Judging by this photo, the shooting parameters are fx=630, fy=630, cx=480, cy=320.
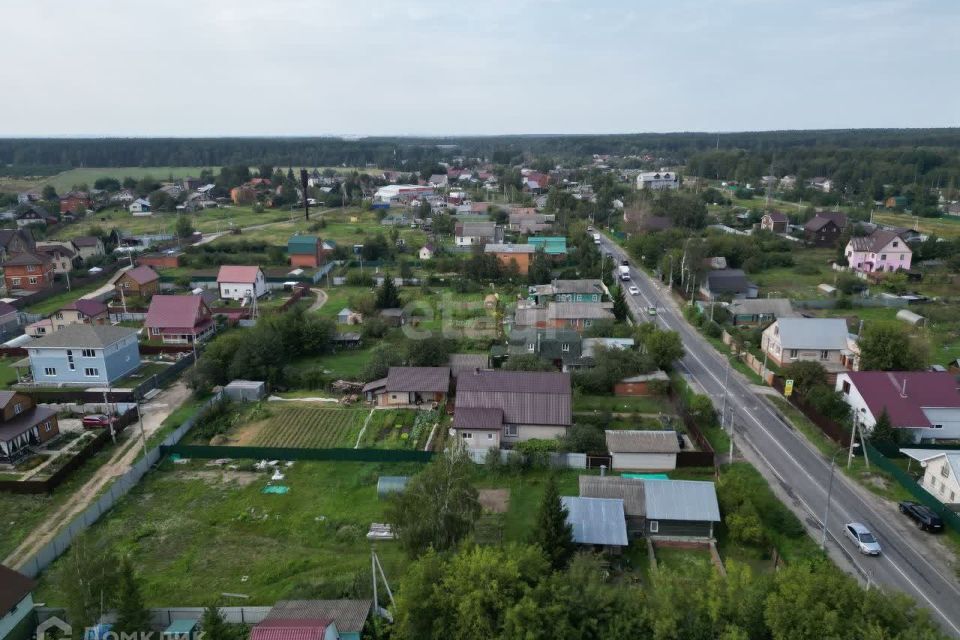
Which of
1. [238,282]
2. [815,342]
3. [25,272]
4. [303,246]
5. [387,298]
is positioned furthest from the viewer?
[303,246]

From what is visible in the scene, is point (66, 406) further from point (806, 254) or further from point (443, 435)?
point (806, 254)

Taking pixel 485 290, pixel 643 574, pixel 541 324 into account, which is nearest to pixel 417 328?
pixel 541 324

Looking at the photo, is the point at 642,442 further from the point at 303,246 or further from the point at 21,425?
the point at 303,246

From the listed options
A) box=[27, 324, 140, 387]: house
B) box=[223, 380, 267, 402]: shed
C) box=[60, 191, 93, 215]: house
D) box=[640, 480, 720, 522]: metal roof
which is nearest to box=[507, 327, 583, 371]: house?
box=[640, 480, 720, 522]: metal roof

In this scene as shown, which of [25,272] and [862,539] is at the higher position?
[25,272]

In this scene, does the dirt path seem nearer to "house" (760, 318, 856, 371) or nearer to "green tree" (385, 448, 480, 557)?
"green tree" (385, 448, 480, 557)

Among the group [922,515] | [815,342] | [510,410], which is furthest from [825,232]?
[510,410]

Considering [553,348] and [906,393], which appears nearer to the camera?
[906,393]

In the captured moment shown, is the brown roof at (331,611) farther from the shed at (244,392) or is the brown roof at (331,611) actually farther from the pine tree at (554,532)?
the shed at (244,392)
